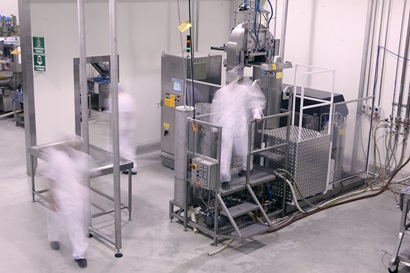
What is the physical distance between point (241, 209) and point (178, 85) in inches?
101

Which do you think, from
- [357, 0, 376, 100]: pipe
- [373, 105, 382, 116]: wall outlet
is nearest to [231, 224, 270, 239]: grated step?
[373, 105, 382, 116]: wall outlet

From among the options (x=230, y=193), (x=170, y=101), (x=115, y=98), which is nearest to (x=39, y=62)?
(x=170, y=101)

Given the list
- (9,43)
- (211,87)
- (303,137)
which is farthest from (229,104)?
(9,43)

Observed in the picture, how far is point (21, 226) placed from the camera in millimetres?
5887

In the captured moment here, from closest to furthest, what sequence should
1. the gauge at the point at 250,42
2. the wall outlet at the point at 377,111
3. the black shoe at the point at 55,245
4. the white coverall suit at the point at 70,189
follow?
the white coverall suit at the point at 70,189 → the black shoe at the point at 55,245 → the gauge at the point at 250,42 → the wall outlet at the point at 377,111

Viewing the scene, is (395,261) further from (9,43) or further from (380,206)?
(9,43)

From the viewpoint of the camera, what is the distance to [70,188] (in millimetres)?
4781

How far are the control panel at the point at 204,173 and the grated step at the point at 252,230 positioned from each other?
1.93 feet

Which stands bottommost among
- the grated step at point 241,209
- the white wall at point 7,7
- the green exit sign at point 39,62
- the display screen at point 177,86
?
the grated step at point 241,209

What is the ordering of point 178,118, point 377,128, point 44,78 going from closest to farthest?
point 178,118 → point 44,78 → point 377,128

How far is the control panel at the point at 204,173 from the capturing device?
Result: 539cm

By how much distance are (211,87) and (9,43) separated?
4.37 metres

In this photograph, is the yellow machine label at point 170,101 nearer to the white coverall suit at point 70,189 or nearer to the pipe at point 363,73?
the pipe at point 363,73

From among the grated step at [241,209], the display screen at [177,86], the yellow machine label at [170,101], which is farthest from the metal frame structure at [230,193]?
the yellow machine label at [170,101]
